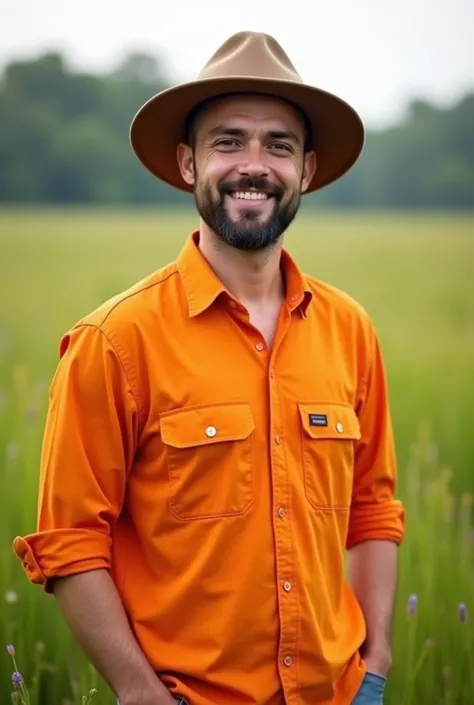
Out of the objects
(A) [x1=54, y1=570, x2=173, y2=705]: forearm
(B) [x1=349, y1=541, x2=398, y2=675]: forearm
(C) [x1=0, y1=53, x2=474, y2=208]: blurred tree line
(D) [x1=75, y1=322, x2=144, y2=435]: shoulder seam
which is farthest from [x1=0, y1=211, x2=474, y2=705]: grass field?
(D) [x1=75, y1=322, x2=144, y2=435]: shoulder seam

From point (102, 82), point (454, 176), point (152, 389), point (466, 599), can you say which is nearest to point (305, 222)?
point (454, 176)

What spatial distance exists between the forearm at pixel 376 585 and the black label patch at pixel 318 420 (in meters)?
0.40

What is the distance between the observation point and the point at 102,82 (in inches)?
194

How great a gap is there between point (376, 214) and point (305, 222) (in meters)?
0.39

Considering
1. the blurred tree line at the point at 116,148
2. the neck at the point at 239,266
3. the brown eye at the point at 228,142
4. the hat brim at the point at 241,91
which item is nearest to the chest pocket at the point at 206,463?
the neck at the point at 239,266

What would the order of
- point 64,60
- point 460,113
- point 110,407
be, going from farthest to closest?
point 460,113, point 64,60, point 110,407

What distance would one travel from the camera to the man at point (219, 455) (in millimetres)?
1656

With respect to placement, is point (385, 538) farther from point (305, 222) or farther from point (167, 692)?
point (305, 222)

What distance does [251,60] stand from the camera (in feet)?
6.10

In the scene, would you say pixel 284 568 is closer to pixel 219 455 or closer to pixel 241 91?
pixel 219 455

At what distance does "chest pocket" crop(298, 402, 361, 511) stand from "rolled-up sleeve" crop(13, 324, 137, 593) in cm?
33

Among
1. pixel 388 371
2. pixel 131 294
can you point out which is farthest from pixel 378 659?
pixel 388 371

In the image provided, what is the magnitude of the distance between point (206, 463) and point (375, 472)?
506 mm

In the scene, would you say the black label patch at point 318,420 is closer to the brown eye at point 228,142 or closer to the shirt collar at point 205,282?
the shirt collar at point 205,282
